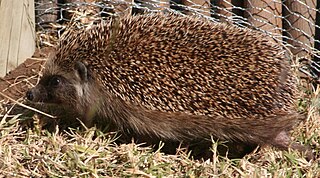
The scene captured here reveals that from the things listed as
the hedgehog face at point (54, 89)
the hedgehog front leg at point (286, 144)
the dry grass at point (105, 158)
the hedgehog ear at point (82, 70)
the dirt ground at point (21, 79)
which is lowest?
the dry grass at point (105, 158)

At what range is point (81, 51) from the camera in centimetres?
574

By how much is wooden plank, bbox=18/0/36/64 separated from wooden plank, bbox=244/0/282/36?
2172mm

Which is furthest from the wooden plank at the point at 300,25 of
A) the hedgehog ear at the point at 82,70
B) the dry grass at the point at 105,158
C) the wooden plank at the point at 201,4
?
the hedgehog ear at the point at 82,70

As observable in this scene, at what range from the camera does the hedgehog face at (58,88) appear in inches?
229

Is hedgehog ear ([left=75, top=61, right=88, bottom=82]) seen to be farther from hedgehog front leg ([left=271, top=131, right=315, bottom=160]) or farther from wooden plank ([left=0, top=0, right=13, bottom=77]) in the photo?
hedgehog front leg ([left=271, top=131, right=315, bottom=160])

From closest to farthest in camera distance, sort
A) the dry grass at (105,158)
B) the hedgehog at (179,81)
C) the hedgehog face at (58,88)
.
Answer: the dry grass at (105,158)
the hedgehog at (179,81)
the hedgehog face at (58,88)

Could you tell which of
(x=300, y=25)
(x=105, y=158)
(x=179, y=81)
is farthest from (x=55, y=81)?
(x=300, y=25)

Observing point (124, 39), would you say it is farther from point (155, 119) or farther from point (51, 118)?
point (51, 118)

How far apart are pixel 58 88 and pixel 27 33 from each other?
1235 millimetres

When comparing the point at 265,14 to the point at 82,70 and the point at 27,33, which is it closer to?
the point at 82,70

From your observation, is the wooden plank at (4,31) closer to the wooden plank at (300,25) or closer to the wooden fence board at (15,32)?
the wooden fence board at (15,32)

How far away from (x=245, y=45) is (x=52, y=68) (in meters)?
1.64

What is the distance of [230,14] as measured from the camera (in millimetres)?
7078

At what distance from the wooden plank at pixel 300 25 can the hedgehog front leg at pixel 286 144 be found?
1.61 meters
